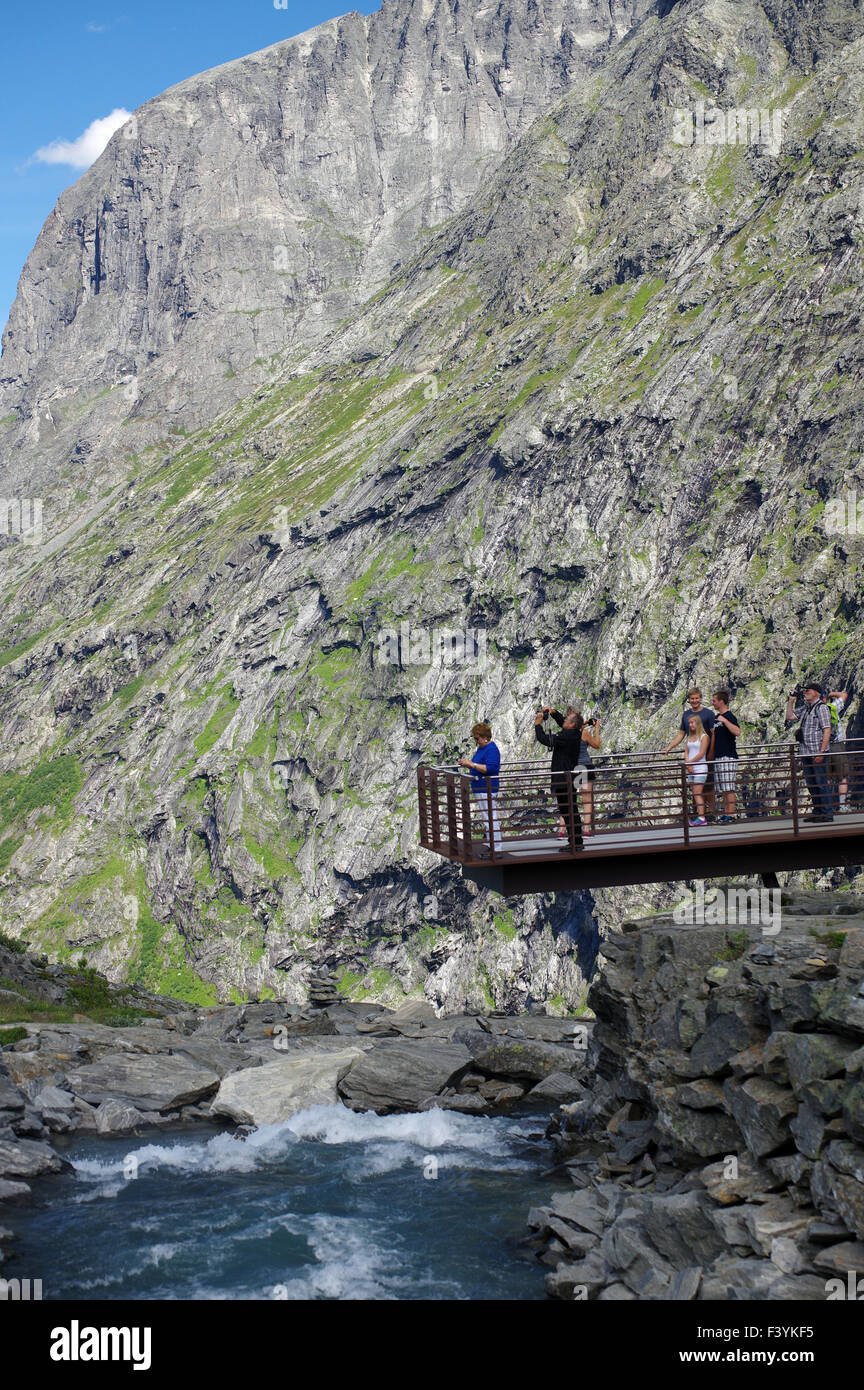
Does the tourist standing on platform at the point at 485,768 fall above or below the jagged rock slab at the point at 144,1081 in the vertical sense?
above

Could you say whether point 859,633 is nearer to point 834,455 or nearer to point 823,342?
point 834,455

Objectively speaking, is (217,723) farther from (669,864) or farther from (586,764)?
(669,864)

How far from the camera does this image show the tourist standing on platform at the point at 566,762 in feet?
79.5

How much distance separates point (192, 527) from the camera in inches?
7116

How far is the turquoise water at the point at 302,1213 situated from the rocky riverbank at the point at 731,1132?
182 centimetres

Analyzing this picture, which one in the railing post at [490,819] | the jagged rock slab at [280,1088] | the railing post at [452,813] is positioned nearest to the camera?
the railing post at [490,819]

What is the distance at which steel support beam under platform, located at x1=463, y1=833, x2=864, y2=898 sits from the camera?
982 inches

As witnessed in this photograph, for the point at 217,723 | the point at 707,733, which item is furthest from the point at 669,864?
the point at 217,723

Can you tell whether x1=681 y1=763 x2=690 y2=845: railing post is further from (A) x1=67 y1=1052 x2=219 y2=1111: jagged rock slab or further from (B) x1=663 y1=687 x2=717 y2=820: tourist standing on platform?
(A) x1=67 y1=1052 x2=219 y2=1111: jagged rock slab

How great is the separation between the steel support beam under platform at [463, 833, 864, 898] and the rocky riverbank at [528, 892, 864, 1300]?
1376mm

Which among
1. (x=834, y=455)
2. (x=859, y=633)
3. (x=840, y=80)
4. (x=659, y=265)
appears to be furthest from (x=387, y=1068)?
(x=840, y=80)

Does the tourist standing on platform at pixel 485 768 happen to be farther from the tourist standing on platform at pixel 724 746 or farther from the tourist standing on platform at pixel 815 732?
the tourist standing on platform at pixel 815 732

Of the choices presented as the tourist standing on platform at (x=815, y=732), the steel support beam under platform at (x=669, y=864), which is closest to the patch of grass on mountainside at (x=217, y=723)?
the steel support beam under platform at (x=669, y=864)

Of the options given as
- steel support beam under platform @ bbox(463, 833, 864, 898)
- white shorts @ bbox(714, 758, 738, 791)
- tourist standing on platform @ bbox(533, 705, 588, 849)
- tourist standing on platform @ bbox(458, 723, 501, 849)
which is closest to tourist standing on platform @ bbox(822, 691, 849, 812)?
steel support beam under platform @ bbox(463, 833, 864, 898)
